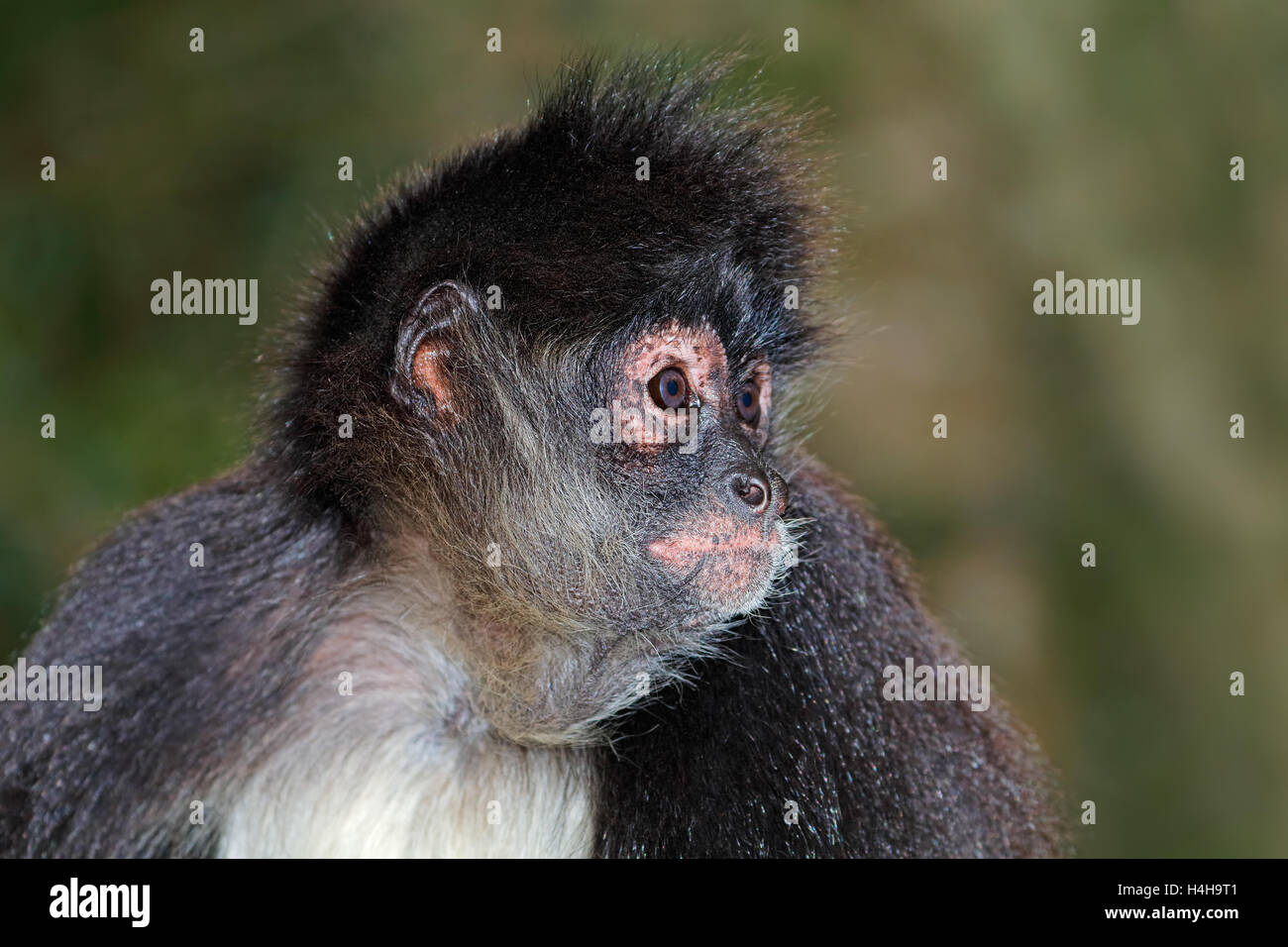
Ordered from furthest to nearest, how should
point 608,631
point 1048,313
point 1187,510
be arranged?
point 1048,313 < point 1187,510 < point 608,631

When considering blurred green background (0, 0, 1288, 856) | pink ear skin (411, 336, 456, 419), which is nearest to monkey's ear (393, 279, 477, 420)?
pink ear skin (411, 336, 456, 419)

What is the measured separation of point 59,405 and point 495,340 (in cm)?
640

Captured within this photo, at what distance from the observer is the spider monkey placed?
4.92m

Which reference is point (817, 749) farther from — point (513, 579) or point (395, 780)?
point (395, 780)

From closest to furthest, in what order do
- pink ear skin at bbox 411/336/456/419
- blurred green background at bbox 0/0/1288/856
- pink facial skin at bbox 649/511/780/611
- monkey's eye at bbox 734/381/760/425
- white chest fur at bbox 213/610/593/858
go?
pink facial skin at bbox 649/511/780/611 < pink ear skin at bbox 411/336/456/419 < white chest fur at bbox 213/610/593/858 < monkey's eye at bbox 734/381/760/425 < blurred green background at bbox 0/0/1288/856

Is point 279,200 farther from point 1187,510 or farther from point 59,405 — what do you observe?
point 1187,510

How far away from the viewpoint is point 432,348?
4.94m

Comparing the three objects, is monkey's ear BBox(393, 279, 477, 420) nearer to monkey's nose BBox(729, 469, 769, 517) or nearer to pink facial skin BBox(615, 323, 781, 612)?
pink facial skin BBox(615, 323, 781, 612)

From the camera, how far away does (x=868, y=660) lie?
5.86m

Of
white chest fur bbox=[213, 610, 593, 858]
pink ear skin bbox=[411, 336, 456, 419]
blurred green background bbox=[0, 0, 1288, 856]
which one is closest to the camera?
pink ear skin bbox=[411, 336, 456, 419]

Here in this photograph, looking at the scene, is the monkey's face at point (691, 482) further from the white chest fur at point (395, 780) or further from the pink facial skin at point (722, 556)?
the white chest fur at point (395, 780)

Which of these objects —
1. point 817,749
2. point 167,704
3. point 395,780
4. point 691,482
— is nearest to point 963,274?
point 817,749

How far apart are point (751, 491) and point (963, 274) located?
8918 millimetres

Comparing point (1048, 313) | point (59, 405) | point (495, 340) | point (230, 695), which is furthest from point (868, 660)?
point (1048, 313)
